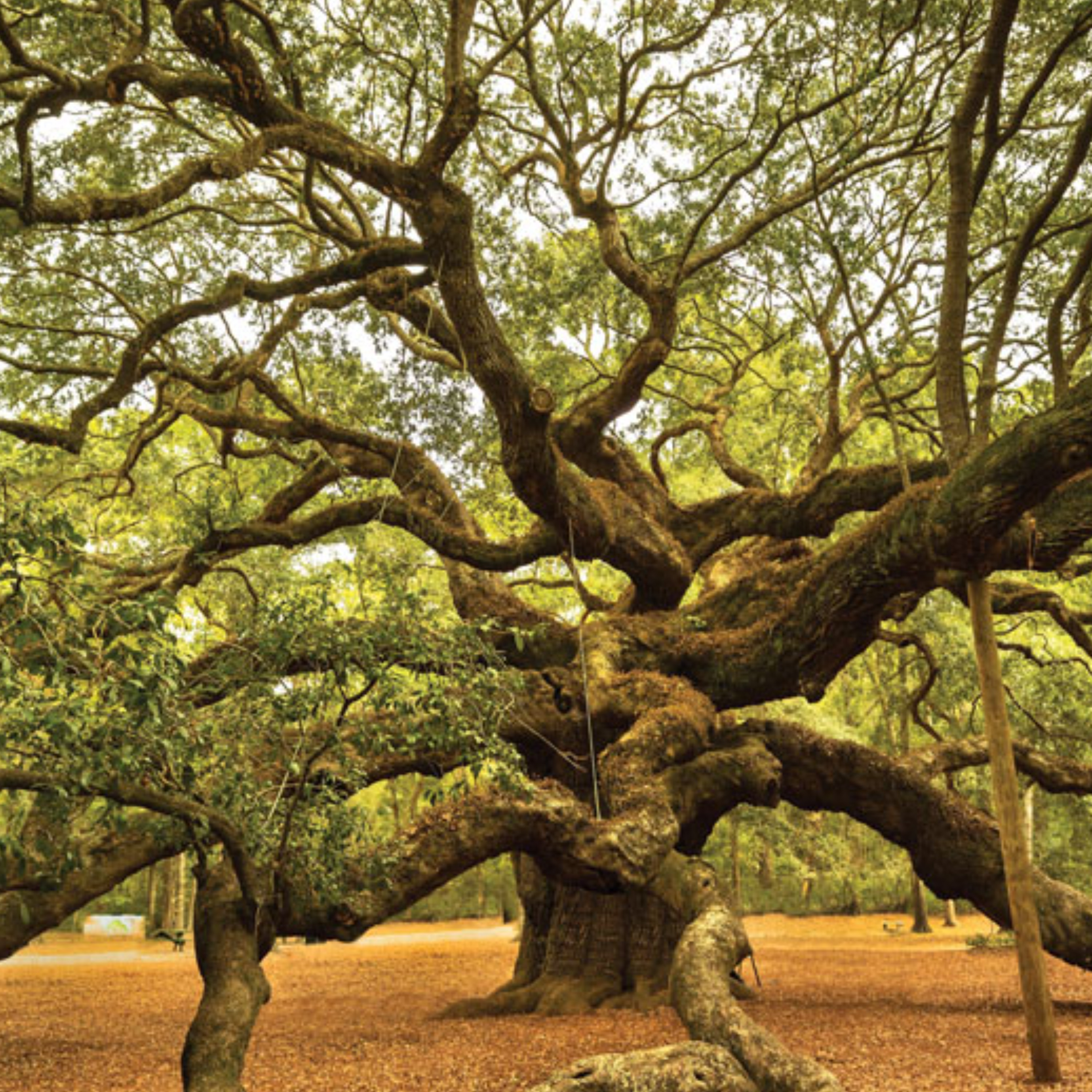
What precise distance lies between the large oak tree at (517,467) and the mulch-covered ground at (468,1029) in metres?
1.07

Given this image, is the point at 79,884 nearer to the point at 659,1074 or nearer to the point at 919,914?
the point at 659,1074

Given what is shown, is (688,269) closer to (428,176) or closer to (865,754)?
(428,176)

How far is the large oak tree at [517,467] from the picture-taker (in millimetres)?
4359

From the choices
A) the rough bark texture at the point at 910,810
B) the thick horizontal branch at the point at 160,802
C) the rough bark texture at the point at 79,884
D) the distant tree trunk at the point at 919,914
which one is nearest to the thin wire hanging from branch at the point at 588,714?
the rough bark texture at the point at 910,810

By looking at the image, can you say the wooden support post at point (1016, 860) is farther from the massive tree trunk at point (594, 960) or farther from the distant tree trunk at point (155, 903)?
the distant tree trunk at point (155, 903)

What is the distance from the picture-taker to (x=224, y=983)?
4512 millimetres

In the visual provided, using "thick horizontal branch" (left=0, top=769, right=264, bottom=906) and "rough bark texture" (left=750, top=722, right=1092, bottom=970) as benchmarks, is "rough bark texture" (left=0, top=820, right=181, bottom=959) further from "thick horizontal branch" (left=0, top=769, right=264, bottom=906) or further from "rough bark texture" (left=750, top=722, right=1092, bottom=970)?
"rough bark texture" (left=750, top=722, right=1092, bottom=970)

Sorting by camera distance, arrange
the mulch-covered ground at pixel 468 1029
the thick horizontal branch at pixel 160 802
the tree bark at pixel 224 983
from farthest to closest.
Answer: the mulch-covered ground at pixel 468 1029 → the tree bark at pixel 224 983 → the thick horizontal branch at pixel 160 802

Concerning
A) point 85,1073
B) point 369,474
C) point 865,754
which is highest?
point 369,474

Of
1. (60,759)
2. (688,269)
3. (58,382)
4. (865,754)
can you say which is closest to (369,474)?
(58,382)

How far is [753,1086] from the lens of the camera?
4.20 meters

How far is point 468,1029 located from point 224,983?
138 inches

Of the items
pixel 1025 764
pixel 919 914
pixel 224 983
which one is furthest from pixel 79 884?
pixel 919 914

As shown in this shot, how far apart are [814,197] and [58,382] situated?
8007 millimetres
